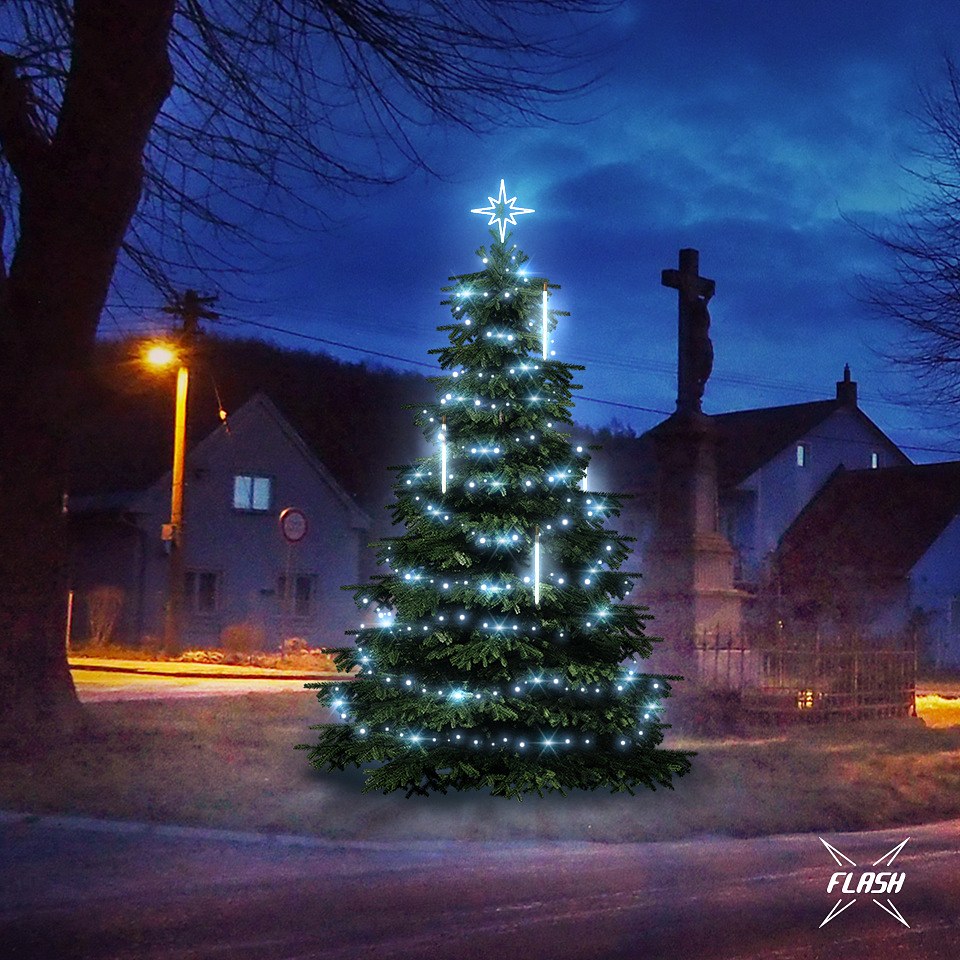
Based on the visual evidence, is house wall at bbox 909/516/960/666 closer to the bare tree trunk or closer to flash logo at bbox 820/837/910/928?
the bare tree trunk

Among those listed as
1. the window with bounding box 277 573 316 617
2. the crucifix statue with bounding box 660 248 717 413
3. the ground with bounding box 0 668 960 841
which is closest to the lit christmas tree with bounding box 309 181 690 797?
the ground with bounding box 0 668 960 841

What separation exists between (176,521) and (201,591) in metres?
7.24

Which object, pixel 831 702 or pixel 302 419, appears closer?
pixel 831 702

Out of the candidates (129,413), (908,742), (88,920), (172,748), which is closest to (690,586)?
(908,742)

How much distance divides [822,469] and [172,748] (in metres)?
40.6

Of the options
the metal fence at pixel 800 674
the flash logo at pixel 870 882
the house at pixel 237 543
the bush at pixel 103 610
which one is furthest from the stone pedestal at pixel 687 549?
the bush at pixel 103 610

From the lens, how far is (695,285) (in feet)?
53.6

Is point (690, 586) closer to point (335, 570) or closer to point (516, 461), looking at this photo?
point (516, 461)

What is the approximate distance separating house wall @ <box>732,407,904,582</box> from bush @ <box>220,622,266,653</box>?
1766 cm

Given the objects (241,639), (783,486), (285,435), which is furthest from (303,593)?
(783,486)

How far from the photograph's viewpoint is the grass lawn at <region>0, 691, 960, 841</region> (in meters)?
8.52

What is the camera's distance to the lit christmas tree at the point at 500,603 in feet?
27.9

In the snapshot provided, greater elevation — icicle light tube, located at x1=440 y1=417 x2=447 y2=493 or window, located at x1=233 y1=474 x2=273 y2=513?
window, located at x1=233 y1=474 x2=273 y2=513

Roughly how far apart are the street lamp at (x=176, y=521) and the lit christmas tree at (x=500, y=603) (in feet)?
71.0
